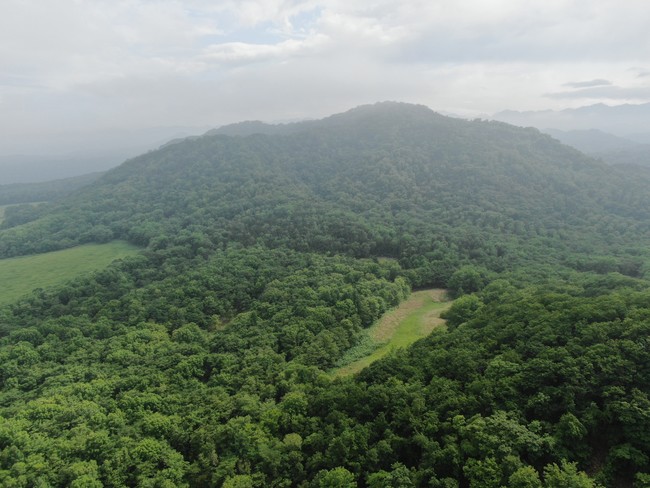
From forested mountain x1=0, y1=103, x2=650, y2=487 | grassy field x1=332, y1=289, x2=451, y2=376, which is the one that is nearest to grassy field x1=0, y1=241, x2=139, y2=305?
forested mountain x1=0, y1=103, x2=650, y2=487

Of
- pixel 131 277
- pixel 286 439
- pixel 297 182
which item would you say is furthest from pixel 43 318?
pixel 297 182

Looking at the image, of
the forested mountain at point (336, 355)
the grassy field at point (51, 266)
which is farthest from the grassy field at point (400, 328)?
the grassy field at point (51, 266)

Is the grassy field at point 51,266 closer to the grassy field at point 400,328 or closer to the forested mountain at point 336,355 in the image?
the forested mountain at point 336,355

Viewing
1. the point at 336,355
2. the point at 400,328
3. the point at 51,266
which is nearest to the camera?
the point at 336,355

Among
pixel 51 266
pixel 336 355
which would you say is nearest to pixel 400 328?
pixel 336 355

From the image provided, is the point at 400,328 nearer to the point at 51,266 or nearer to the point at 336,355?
the point at 336,355
